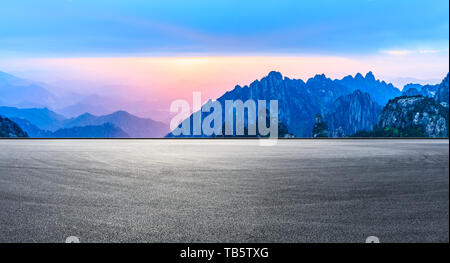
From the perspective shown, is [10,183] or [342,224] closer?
[342,224]

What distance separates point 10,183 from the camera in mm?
14664

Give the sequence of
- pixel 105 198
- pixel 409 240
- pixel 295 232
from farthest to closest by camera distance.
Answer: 1. pixel 105 198
2. pixel 295 232
3. pixel 409 240

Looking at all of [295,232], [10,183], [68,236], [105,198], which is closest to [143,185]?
[105,198]
